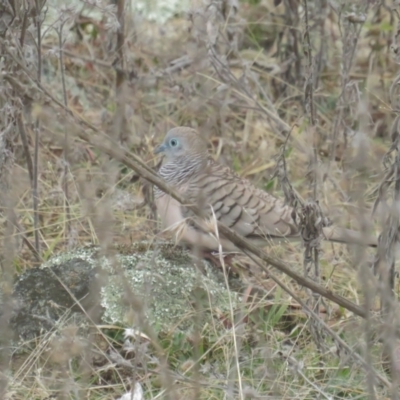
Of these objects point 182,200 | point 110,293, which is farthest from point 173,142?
point 182,200

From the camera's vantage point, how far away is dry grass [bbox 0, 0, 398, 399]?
2.54 m

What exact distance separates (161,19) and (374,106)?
5.07 ft

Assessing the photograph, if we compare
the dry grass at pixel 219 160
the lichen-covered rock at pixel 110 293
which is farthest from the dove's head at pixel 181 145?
the lichen-covered rock at pixel 110 293

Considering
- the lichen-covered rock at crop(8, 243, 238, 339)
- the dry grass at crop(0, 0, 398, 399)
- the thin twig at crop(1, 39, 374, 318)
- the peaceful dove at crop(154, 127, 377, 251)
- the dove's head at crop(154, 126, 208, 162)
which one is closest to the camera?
the thin twig at crop(1, 39, 374, 318)

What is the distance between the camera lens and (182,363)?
3271mm

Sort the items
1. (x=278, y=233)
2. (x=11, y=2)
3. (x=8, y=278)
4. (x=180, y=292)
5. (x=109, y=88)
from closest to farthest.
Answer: (x=8, y=278)
(x=11, y=2)
(x=180, y=292)
(x=278, y=233)
(x=109, y=88)

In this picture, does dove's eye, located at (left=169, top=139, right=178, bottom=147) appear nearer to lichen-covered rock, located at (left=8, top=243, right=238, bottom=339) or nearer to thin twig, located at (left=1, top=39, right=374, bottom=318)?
lichen-covered rock, located at (left=8, top=243, right=238, bottom=339)

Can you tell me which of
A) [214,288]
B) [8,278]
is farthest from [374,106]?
[8,278]

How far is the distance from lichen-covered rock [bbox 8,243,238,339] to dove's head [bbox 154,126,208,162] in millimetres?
797

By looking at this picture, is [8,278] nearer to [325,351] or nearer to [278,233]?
[325,351]

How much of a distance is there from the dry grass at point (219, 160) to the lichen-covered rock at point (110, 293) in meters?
0.09

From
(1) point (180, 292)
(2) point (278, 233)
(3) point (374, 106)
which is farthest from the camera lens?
(3) point (374, 106)

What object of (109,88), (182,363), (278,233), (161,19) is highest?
(161,19)

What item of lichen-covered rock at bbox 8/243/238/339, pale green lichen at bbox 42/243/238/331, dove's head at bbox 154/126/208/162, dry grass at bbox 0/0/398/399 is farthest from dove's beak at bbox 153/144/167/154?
lichen-covered rock at bbox 8/243/238/339
